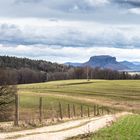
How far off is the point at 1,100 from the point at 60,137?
23787 millimetres

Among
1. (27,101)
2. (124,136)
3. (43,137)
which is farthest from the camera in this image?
(27,101)

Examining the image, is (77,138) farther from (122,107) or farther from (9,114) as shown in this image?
(122,107)

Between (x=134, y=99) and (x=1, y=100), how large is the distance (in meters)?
58.6

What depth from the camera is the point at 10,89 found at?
173ft

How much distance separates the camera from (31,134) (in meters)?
25.4

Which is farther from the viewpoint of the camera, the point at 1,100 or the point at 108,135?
the point at 1,100

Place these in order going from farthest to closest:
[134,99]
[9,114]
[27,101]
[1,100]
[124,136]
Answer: [134,99]
[27,101]
[9,114]
[1,100]
[124,136]

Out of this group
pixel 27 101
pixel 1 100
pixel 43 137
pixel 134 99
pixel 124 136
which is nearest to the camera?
pixel 43 137

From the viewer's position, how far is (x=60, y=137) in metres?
24.8

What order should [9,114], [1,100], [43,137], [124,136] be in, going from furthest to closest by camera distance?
[9,114] < [1,100] < [124,136] < [43,137]

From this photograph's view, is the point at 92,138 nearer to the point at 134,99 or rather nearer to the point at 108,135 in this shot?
the point at 108,135

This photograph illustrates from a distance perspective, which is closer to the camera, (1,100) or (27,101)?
(1,100)

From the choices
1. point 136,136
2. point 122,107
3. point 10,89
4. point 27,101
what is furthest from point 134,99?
point 136,136

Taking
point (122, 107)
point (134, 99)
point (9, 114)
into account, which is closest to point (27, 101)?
point (122, 107)
